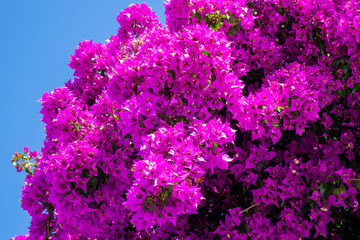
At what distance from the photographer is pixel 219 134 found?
16.1ft

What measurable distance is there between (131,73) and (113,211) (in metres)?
2.18

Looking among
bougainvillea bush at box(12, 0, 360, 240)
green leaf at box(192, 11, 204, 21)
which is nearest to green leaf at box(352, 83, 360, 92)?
bougainvillea bush at box(12, 0, 360, 240)

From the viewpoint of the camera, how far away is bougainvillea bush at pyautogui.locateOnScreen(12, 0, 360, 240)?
4945 millimetres

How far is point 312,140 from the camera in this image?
639 cm

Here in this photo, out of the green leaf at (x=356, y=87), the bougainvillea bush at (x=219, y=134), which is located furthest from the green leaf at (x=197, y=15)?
the green leaf at (x=356, y=87)

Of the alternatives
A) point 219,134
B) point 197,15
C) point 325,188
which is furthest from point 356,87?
point 197,15

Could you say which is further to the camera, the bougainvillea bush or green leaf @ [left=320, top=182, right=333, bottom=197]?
green leaf @ [left=320, top=182, right=333, bottom=197]

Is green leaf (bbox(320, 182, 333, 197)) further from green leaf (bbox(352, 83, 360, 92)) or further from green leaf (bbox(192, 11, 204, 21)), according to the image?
green leaf (bbox(192, 11, 204, 21))

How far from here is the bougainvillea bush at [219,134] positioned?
4.95 m

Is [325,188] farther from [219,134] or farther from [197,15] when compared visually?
[197,15]

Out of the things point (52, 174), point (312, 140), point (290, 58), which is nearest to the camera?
point (52, 174)

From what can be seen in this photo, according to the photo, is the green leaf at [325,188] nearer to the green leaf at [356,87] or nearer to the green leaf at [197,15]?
the green leaf at [356,87]

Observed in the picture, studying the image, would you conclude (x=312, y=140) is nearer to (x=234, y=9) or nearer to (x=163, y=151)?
(x=234, y=9)

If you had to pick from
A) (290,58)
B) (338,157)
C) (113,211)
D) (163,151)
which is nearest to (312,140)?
(338,157)
